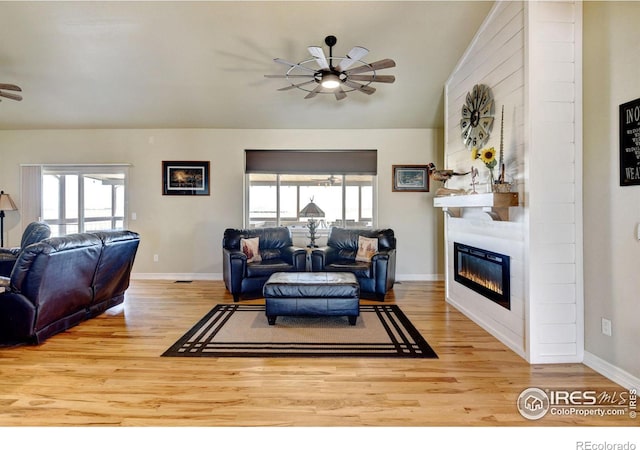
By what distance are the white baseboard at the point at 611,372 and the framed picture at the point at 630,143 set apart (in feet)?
4.30

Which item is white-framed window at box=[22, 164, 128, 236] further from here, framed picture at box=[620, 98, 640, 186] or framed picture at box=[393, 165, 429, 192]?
framed picture at box=[620, 98, 640, 186]

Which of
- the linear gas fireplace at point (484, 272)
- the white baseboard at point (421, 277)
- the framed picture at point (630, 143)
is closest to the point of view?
the framed picture at point (630, 143)

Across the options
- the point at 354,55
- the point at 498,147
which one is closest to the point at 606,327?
the point at 498,147

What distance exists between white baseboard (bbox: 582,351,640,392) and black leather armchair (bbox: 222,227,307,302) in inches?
125

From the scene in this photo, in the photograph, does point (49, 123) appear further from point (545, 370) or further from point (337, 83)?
point (545, 370)

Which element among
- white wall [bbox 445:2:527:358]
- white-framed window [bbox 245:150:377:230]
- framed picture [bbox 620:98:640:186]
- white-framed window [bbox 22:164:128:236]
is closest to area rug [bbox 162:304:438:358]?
white wall [bbox 445:2:527:358]

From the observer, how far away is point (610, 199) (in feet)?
7.53

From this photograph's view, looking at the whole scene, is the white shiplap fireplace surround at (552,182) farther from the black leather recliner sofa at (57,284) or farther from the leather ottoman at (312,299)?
the black leather recliner sofa at (57,284)

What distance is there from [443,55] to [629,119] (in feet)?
7.58

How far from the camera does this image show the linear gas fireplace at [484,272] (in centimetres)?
296

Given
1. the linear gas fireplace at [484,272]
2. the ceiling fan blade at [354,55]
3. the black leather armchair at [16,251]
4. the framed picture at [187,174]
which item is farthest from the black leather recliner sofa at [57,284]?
the linear gas fireplace at [484,272]

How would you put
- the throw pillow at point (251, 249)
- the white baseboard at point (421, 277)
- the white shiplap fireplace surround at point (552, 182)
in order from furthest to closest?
the white baseboard at point (421, 277) → the throw pillow at point (251, 249) → the white shiplap fireplace surround at point (552, 182)

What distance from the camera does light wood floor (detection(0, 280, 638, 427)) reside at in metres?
1.87

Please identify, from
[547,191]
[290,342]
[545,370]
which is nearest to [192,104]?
[290,342]
